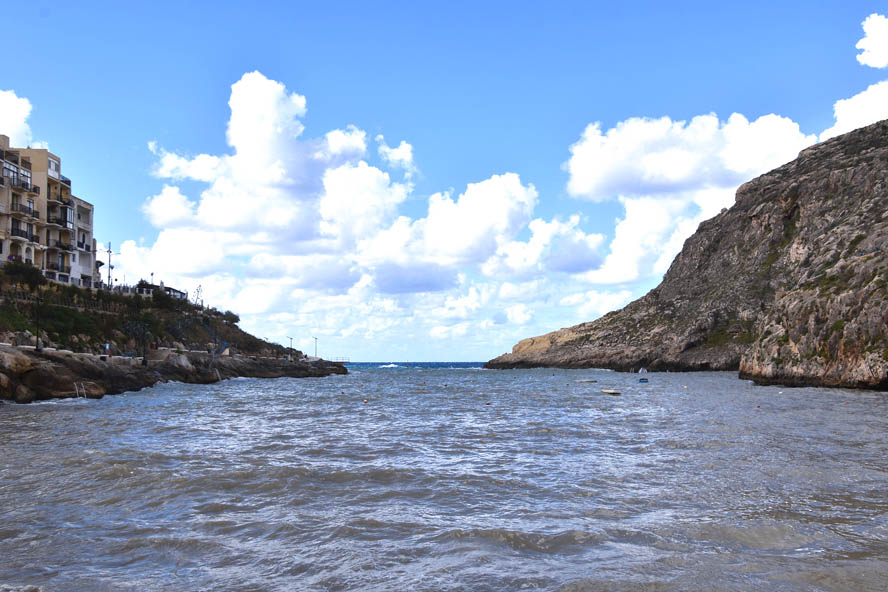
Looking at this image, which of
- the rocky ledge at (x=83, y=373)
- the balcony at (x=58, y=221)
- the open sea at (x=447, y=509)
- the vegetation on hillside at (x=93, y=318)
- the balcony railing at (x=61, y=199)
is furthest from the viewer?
the balcony railing at (x=61, y=199)

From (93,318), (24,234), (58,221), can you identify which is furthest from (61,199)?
(93,318)

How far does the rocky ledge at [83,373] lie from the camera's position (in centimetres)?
3906

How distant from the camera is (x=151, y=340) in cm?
8519

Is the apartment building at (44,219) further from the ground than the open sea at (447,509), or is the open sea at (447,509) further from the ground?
the apartment building at (44,219)

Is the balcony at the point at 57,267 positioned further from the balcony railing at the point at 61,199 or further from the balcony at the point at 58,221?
the balcony railing at the point at 61,199

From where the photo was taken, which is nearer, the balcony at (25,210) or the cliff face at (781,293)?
the cliff face at (781,293)

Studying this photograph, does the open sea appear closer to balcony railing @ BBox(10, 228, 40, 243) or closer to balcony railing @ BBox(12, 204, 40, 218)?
balcony railing @ BBox(10, 228, 40, 243)

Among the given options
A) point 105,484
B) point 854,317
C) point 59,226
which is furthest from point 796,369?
point 59,226

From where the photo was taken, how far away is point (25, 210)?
75.6 m

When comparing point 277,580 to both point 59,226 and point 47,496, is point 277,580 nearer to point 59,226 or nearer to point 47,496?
point 47,496

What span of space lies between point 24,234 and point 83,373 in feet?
136

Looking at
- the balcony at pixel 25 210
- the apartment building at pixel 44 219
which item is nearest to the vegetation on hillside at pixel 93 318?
the apartment building at pixel 44 219

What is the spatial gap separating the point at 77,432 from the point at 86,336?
171 ft

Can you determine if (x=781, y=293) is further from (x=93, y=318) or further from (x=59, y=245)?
(x=59, y=245)
